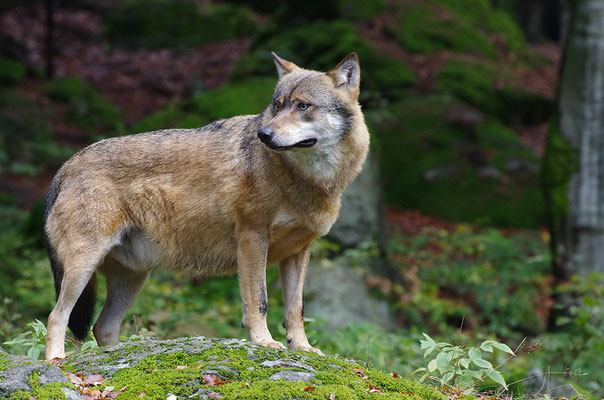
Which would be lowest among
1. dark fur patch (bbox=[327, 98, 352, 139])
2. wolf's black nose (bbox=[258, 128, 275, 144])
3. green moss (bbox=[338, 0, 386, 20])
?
wolf's black nose (bbox=[258, 128, 275, 144])

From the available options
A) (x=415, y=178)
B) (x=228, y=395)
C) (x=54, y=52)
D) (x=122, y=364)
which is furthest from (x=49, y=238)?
(x=54, y=52)

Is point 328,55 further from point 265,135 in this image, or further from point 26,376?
point 26,376

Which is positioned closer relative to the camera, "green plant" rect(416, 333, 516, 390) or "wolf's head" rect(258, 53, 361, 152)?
"green plant" rect(416, 333, 516, 390)

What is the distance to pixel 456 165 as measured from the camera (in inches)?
616

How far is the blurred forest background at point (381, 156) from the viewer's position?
891cm

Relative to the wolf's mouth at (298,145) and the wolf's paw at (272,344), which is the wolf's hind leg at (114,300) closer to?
the wolf's paw at (272,344)

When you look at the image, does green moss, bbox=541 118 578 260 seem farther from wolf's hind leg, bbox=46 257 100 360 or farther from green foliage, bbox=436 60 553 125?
wolf's hind leg, bbox=46 257 100 360

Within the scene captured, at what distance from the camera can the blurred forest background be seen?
891 cm

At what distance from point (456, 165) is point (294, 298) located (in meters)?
10.6

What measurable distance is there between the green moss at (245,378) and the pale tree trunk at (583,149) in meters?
7.10

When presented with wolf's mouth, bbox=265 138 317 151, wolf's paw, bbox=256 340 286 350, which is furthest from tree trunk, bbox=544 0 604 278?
wolf's paw, bbox=256 340 286 350

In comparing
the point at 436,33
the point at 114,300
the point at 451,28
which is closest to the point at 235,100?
the point at 114,300

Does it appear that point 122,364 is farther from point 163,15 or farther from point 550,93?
point 163,15

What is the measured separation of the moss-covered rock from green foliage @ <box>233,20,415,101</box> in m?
10.6
